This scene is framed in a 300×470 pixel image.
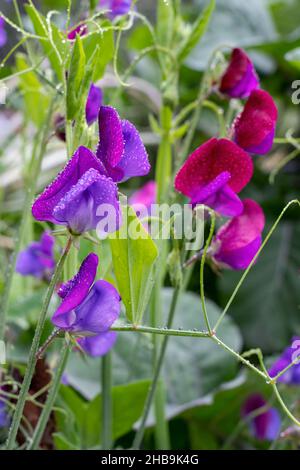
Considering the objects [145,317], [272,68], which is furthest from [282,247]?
[145,317]

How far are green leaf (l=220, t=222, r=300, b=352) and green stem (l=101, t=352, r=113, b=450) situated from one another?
0.55 meters

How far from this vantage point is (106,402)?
0.53 m

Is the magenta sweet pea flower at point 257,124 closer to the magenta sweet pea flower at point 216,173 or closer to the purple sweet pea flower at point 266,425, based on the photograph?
the magenta sweet pea flower at point 216,173

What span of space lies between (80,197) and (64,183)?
1 centimetres

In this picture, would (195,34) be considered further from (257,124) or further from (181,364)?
(181,364)

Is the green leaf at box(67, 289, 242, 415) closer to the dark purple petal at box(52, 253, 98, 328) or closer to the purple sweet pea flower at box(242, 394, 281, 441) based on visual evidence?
the purple sweet pea flower at box(242, 394, 281, 441)

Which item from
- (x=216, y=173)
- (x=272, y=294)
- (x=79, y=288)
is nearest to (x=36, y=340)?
(x=79, y=288)

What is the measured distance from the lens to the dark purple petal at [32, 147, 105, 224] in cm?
32

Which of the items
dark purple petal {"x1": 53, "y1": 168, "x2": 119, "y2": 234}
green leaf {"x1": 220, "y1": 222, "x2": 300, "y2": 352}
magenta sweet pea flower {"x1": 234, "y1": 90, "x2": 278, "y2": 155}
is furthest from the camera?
green leaf {"x1": 220, "y1": 222, "x2": 300, "y2": 352}

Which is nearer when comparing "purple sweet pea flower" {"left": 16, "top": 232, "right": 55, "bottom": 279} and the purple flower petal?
the purple flower petal

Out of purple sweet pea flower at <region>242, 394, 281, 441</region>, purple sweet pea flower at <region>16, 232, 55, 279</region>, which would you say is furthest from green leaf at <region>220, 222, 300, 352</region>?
purple sweet pea flower at <region>16, 232, 55, 279</region>

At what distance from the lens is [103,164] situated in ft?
1.13
